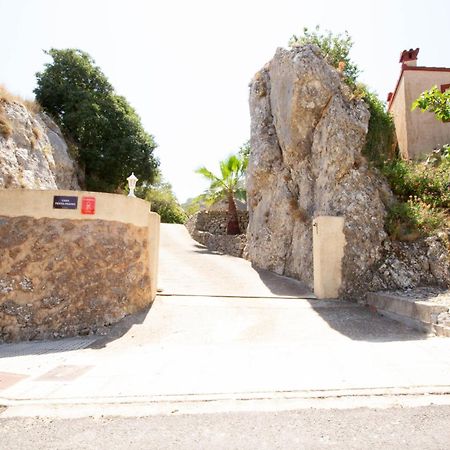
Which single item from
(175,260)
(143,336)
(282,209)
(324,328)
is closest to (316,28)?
(282,209)

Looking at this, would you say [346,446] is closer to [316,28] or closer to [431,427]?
[431,427]

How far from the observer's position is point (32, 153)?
58.3 ft

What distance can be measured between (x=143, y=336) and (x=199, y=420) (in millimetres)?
4135

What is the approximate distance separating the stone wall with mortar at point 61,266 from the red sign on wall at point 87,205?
0.10 m

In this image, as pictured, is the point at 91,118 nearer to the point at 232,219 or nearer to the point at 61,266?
the point at 232,219

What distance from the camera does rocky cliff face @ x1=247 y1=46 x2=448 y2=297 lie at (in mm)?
10867

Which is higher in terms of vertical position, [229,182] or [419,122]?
[419,122]

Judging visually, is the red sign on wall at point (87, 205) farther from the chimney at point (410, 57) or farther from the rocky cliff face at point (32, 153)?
the chimney at point (410, 57)

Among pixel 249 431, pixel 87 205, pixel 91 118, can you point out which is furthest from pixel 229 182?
pixel 249 431

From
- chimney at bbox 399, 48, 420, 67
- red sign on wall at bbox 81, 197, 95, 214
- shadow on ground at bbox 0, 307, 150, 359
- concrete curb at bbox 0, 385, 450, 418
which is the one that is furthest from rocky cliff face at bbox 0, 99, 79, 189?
chimney at bbox 399, 48, 420, 67

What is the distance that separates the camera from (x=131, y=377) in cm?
502

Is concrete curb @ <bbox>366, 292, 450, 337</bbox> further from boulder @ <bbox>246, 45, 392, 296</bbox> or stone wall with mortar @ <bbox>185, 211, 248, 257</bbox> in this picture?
stone wall with mortar @ <bbox>185, 211, 248, 257</bbox>

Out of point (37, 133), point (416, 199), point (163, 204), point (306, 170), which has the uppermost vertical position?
point (37, 133)

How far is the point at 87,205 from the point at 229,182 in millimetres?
15108
